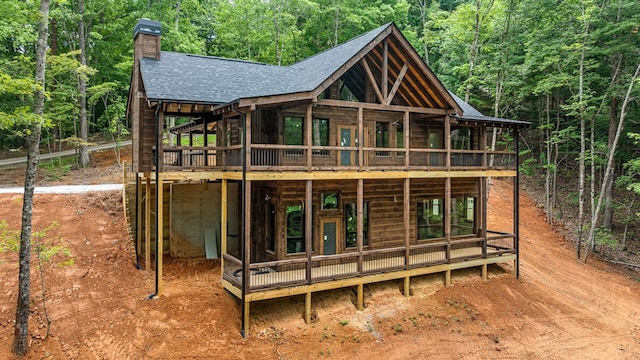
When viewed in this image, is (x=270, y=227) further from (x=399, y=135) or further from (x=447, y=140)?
(x=447, y=140)

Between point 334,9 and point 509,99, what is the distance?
15.8 meters

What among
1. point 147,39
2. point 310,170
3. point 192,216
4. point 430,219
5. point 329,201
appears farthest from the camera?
point 430,219

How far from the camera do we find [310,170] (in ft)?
40.6

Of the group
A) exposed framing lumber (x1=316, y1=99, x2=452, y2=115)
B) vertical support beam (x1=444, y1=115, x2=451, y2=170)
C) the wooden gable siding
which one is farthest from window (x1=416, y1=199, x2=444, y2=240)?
exposed framing lumber (x1=316, y1=99, x2=452, y2=115)

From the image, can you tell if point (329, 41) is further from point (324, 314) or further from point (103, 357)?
point (103, 357)

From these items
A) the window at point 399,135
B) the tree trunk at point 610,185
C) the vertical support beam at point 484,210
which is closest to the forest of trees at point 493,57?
the tree trunk at point 610,185

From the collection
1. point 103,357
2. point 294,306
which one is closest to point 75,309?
point 103,357

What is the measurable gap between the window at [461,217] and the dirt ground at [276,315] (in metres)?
2.32

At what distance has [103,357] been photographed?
9766 mm

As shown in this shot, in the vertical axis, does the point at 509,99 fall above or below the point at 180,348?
above

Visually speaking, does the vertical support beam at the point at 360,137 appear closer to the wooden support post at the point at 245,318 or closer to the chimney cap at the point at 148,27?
the wooden support post at the point at 245,318

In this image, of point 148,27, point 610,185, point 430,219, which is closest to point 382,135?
point 430,219

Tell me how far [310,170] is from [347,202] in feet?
10.6

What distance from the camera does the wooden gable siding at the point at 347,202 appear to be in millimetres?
13711
